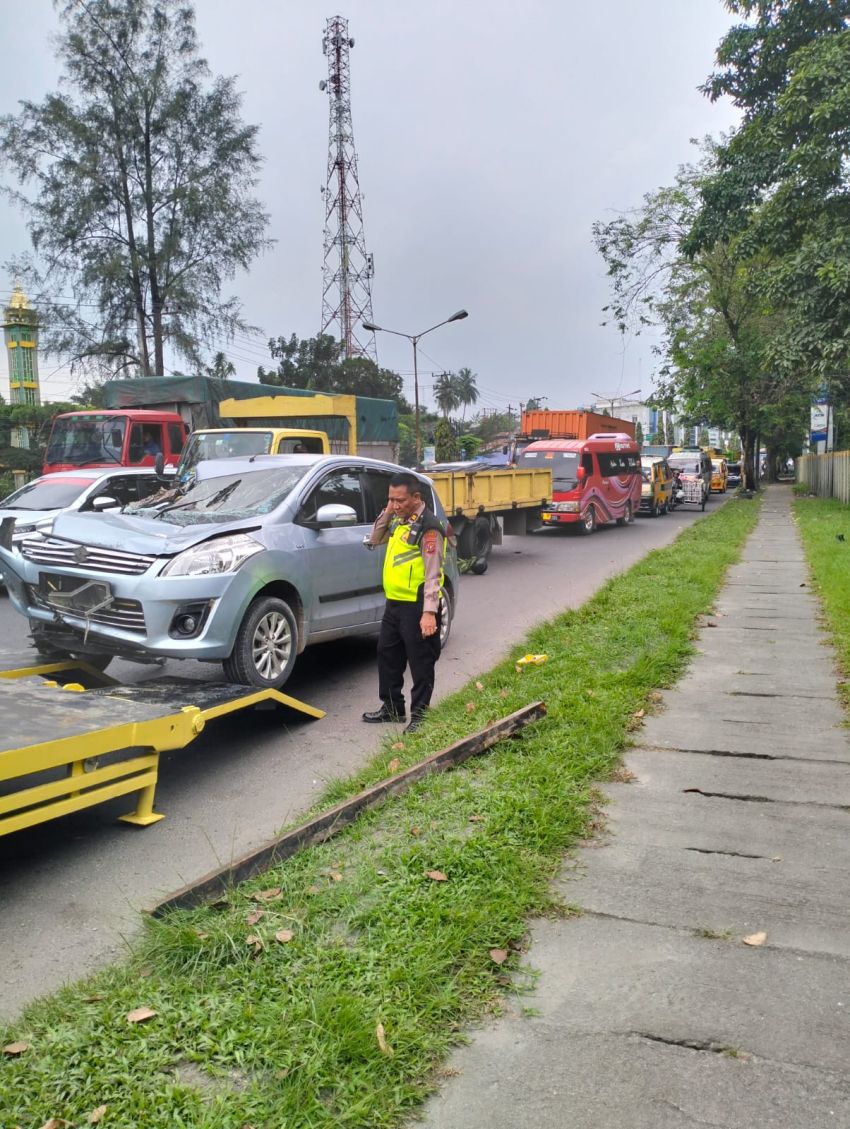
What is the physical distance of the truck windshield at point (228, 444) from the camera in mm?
12312

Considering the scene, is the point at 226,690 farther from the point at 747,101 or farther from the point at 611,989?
the point at 747,101

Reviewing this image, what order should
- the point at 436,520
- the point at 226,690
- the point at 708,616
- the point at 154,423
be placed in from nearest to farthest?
the point at 226,690 → the point at 436,520 → the point at 708,616 → the point at 154,423

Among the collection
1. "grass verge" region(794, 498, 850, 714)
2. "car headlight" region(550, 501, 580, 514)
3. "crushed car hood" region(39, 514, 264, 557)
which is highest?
"crushed car hood" region(39, 514, 264, 557)

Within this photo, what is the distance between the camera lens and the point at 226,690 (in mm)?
5520

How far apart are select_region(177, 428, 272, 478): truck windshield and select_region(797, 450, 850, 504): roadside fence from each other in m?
21.1

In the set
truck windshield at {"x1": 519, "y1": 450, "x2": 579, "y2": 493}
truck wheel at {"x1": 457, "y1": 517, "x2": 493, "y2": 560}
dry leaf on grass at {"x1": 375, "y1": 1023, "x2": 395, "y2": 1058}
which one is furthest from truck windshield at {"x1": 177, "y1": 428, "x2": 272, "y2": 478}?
truck windshield at {"x1": 519, "y1": 450, "x2": 579, "y2": 493}

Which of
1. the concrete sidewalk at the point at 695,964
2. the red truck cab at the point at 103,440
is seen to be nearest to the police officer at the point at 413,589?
the concrete sidewalk at the point at 695,964

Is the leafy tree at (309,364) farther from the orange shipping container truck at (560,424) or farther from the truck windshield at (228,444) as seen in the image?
the truck windshield at (228,444)

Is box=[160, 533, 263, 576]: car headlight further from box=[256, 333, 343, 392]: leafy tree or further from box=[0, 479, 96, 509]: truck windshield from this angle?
box=[256, 333, 343, 392]: leafy tree

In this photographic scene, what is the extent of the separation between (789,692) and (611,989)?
4.27 metres

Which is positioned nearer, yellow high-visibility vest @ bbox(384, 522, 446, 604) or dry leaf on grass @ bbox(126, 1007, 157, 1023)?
dry leaf on grass @ bbox(126, 1007, 157, 1023)

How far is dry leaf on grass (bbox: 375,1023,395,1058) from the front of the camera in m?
2.51

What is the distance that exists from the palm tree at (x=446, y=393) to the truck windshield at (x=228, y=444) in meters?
98.7

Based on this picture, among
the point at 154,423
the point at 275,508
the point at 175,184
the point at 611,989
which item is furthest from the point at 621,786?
the point at 175,184
